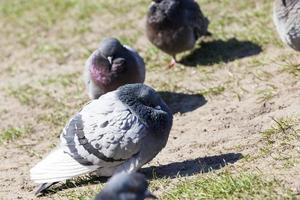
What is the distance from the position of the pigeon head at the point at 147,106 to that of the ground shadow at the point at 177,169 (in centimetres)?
40

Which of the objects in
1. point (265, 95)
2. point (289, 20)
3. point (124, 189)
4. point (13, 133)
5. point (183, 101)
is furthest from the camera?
point (183, 101)

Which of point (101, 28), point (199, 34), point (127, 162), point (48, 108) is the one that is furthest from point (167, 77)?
point (127, 162)

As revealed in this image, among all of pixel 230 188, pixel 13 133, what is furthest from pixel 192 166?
pixel 13 133

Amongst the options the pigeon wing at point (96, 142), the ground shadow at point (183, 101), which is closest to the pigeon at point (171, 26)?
the ground shadow at point (183, 101)

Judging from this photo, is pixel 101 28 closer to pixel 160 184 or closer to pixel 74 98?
pixel 74 98

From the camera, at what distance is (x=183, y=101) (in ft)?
28.5

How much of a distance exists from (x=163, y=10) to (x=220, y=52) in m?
0.98

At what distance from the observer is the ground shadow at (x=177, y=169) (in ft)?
20.9

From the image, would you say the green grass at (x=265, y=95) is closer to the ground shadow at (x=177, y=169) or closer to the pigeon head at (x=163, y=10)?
the ground shadow at (x=177, y=169)

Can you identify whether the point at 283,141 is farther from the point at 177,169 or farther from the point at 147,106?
the point at 147,106

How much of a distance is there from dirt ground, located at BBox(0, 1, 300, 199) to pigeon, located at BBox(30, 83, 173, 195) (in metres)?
0.20

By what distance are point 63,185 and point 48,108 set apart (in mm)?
2613

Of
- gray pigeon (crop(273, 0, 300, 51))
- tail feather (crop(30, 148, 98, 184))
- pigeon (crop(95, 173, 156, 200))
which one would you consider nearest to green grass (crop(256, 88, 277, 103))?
gray pigeon (crop(273, 0, 300, 51))

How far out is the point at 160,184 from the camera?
19.9 feet
